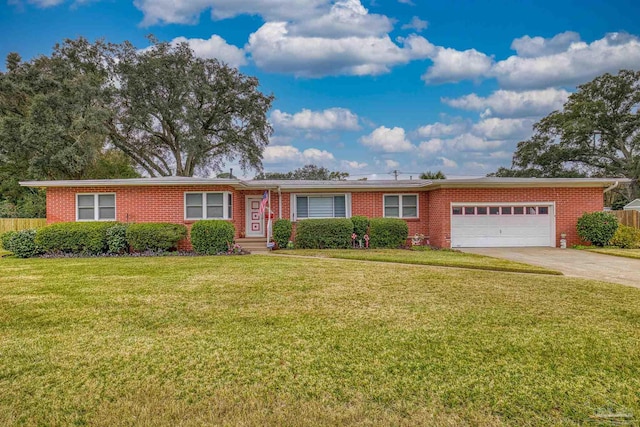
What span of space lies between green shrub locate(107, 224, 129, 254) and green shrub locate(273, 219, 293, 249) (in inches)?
215

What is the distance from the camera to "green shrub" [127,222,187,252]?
44.5ft

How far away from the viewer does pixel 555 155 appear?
30609 millimetres

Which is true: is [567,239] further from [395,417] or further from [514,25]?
[395,417]

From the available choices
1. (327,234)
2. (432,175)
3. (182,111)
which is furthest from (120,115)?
(432,175)

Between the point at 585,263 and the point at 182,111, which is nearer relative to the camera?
the point at 585,263

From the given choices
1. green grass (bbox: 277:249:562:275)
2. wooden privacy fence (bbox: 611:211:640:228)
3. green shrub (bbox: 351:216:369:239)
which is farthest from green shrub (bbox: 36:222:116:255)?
wooden privacy fence (bbox: 611:211:640:228)

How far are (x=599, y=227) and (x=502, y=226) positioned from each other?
337cm

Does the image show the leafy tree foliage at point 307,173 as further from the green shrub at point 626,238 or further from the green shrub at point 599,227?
the green shrub at point 626,238

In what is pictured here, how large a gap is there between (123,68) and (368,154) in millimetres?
17912

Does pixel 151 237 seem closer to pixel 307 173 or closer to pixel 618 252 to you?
pixel 618 252

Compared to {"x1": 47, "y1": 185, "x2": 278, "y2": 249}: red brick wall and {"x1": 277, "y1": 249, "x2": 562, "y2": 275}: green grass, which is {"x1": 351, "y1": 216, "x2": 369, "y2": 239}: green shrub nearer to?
{"x1": 277, "y1": 249, "x2": 562, "y2": 275}: green grass

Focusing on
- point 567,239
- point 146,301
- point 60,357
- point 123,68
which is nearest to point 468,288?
point 146,301

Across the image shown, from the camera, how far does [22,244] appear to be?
1322 centimetres

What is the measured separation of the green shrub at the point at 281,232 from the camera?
1509cm
